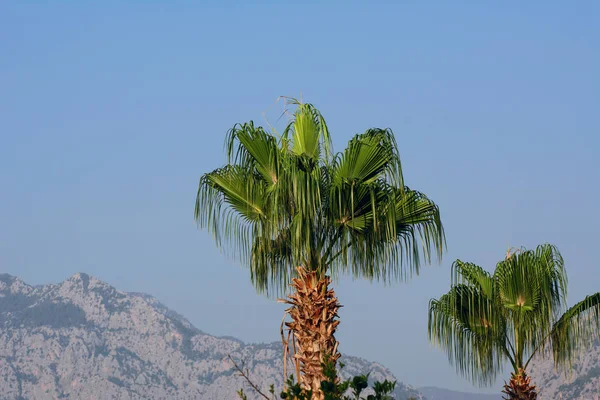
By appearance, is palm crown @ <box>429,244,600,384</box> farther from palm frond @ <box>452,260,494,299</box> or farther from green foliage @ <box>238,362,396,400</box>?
green foliage @ <box>238,362,396,400</box>

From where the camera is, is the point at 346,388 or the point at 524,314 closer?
the point at 346,388

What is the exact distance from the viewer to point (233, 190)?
52.7 ft

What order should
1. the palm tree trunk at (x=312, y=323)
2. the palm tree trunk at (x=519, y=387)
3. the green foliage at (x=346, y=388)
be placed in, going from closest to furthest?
the green foliage at (x=346, y=388) → the palm tree trunk at (x=312, y=323) → the palm tree trunk at (x=519, y=387)

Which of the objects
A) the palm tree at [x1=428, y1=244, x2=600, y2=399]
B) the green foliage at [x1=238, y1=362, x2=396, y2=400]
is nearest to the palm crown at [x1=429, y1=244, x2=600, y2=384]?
the palm tree at [x1=428, y1=244, x2=600, y2=399]

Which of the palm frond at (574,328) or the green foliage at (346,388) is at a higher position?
the palm frond at (574,328)

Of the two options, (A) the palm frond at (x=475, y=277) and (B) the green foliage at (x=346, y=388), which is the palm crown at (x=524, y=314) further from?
(B) the green foliage at (x=346, y=388)

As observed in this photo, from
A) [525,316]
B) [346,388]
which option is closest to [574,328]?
[525,316]

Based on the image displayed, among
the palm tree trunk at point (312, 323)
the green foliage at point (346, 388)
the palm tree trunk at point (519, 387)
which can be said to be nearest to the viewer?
the green foliage at point (346, 388)

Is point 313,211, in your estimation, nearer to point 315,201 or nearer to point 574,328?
point 315,201

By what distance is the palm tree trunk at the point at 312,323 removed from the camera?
46.8ft

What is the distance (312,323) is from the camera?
1458 cm

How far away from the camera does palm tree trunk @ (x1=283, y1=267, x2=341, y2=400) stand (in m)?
14.2

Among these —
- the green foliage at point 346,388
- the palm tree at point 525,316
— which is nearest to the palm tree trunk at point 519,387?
the palm tree at point 525,316

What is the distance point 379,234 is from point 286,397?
4.18 metres
